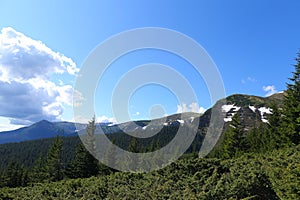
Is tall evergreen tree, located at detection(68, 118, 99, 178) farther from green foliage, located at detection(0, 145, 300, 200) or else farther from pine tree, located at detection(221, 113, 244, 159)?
green foliage, located at detection(0, 145, 300, 200)

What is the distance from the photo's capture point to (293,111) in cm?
3072

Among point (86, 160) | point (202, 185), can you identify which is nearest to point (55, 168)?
point (86, 160)

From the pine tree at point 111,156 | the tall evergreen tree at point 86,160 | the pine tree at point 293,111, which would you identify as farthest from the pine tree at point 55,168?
the pine tree at point 293,111

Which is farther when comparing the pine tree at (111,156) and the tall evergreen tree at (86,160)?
the pine tree at (111,156)

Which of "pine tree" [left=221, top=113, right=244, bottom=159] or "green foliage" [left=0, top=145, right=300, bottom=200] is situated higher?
"pine tree" [left=221, top=113, right=244, bottom=159]

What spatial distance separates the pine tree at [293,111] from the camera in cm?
Answer: 2977

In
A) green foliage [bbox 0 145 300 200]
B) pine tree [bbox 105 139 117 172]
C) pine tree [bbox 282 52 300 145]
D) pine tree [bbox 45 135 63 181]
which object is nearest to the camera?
green foliage [bbox 0 145 300 200]

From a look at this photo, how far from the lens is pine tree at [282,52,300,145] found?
2977 centimetres

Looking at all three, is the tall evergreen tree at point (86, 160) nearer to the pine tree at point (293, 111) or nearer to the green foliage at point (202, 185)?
the pine tree at point (293, 111)

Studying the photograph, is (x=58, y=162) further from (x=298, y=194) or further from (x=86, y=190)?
(x=298, y=194)

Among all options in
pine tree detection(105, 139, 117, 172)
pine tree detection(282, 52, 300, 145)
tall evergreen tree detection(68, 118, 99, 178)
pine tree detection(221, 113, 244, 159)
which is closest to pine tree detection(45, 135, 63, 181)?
tall evergreen tree detection(68, 118, 99, 178)

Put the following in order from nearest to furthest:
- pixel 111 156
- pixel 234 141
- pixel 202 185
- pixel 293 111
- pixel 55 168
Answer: pixel 202 185
pixel 293 111
pixel 234 141
pixel 55 168
pixel 111 156

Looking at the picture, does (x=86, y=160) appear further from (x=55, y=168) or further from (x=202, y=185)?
(x=202, y=185)

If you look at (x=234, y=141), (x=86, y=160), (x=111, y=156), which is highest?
(x=234, y=141)
